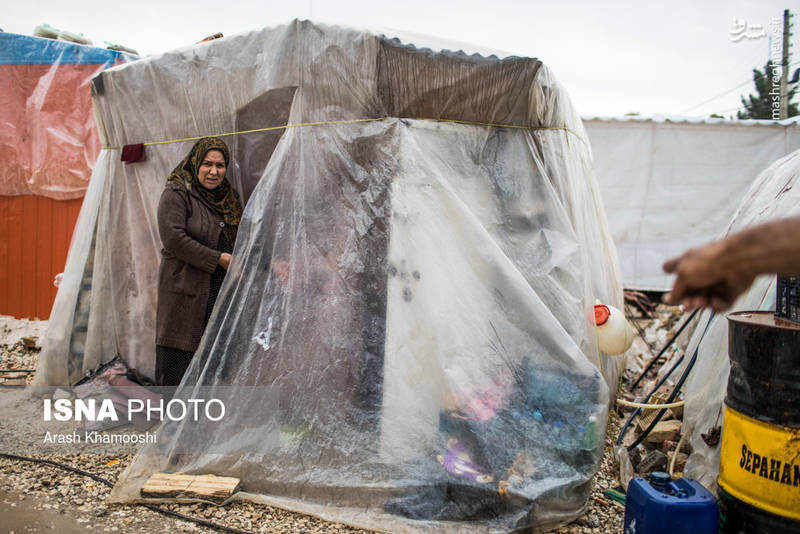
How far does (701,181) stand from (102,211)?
845 centimetres

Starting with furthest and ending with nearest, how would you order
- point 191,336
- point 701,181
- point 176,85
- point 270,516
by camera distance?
point 701,181 < point 176,85 < point 191,336 < point 270,516

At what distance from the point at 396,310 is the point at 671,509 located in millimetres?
1487

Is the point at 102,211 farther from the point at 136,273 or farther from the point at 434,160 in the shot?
the point at 434,160

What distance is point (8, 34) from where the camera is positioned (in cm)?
557

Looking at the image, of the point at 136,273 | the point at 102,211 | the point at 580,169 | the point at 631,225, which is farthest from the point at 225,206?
the point at 631,225

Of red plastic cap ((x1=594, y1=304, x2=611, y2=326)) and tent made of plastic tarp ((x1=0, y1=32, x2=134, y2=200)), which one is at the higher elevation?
tent made of plastic tarp ((x1=0, y1=32, x2=134, y2=200))

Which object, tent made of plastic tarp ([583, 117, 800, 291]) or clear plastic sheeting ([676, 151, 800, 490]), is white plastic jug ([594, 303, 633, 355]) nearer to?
clear plastic sheeting ([676, 151, 800, 490])

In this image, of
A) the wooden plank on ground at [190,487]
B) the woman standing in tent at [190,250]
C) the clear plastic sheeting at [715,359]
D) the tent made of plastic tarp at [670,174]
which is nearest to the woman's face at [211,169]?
the woman standing in tent at [190,250]

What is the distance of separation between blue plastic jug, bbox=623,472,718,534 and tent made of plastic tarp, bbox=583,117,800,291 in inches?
276

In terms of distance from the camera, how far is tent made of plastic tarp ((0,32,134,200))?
218 inches

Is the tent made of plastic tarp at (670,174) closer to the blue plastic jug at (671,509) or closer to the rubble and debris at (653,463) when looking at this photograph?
the rubble and debris at (653,463)

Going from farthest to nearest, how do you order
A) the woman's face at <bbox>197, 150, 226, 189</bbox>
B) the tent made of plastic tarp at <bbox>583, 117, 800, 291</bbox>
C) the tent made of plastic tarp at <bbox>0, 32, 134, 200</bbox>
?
1. the tent made of plastic tarp at <bbox>583, 117, 800, 291</bbox>
2. the tent made of plastic tarp at <bbox>0, 32, 134, 200</bbox>
3. the woman's face at <bbox>197, 150, 226, 189</bbox>

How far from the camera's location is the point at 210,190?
11.1 feet

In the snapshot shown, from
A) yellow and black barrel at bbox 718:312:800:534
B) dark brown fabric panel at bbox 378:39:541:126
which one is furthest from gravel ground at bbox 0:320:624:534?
dark brown fabric panel at bbox 378:39:541:126
